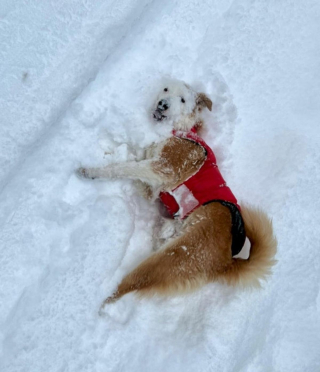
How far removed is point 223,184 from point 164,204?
562 mm

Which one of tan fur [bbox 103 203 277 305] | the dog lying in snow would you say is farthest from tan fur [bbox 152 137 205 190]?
tan fur [bbox 103 203 277 305]

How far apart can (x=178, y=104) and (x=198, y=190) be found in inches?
29.4

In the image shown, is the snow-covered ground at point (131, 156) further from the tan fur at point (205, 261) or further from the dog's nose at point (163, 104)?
the tan fur at point (205, 261)

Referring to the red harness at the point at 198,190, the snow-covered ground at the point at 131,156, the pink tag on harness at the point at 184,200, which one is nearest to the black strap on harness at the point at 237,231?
the red harness at the point at 198,190

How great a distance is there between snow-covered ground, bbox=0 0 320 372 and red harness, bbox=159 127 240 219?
0.77 feet

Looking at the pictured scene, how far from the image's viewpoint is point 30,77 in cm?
260

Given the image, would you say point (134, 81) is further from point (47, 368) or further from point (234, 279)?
point (47, 368)

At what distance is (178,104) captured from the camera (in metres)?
2.77

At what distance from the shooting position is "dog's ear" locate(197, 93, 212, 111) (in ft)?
9.25

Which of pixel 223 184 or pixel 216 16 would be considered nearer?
pixel 223 184

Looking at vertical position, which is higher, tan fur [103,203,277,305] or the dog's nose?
the dog's nose

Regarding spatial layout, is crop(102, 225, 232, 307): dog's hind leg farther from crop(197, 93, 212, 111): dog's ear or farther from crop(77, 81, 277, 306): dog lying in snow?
crop(197, 93, 212, 111): dog's ear

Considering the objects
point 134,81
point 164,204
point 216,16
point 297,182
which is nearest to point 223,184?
point 164,204

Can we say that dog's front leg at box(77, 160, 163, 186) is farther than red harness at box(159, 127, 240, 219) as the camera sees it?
Yes
